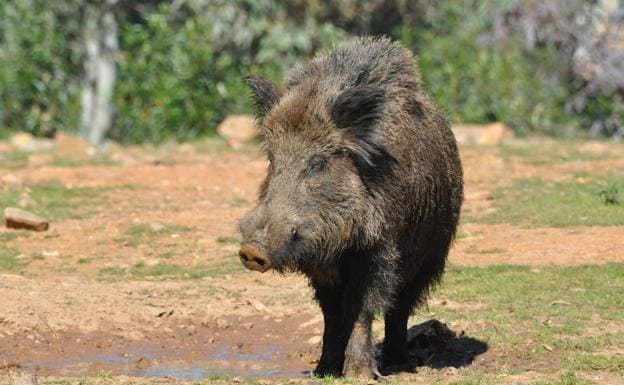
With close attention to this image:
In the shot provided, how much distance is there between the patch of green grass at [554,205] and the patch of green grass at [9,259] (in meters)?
4.75

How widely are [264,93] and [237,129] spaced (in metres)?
12.9

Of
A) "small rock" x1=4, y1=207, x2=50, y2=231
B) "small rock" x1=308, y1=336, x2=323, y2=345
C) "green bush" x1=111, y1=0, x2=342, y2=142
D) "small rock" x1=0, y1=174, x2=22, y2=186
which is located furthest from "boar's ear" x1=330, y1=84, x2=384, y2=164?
"green bush" x1=111, y1=0, x2=342, y2=142

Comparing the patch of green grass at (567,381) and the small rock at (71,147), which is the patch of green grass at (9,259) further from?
the small rock at (71,147)

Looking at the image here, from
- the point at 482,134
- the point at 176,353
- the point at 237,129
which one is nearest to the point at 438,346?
the point at 176,353

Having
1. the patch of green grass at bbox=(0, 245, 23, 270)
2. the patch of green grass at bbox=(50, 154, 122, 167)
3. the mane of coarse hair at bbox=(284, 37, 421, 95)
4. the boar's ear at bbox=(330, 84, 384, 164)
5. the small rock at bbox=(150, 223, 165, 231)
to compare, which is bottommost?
the patch of green grass at bbox=(50, 154, 122, 167)

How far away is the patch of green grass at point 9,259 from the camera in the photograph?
12.0 meters

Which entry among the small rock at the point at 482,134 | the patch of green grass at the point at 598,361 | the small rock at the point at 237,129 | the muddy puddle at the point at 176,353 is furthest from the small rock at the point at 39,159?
the patch of green grass at the point at 598,361

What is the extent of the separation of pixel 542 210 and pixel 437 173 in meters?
5.61

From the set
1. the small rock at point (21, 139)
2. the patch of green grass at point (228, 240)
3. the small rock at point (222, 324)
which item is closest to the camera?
the small rock at point (222, 324)

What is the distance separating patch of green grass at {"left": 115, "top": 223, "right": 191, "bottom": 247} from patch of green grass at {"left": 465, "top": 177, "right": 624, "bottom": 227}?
314 cm

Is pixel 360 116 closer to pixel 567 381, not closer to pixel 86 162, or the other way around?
pixel 567 381

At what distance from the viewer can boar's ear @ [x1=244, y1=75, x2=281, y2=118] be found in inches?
327

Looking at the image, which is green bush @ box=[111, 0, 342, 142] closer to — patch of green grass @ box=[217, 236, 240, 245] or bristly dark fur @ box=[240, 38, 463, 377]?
patch of green grass @ box=[217, 236, 240, 245]

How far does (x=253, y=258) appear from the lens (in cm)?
716
